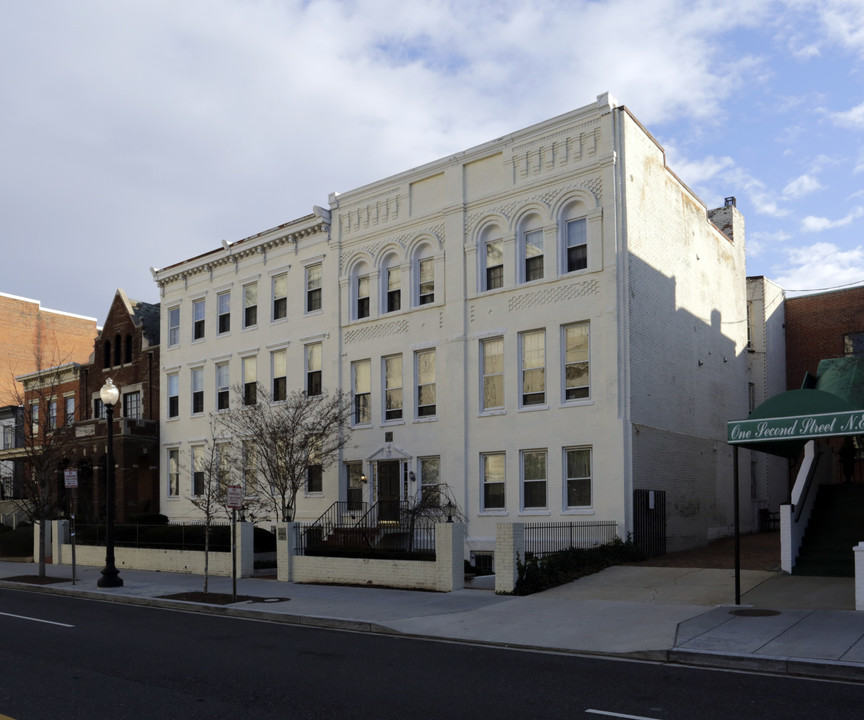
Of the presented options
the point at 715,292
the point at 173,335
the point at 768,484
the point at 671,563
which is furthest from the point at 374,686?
the point at 173,335

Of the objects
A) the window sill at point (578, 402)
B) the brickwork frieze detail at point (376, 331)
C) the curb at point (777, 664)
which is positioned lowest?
the curb at point (777, 664)

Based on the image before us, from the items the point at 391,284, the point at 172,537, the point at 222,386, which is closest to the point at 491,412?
the point at 391,284

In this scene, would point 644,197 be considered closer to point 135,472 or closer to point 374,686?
point 374,686

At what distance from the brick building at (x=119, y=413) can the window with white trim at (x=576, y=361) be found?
20.2m

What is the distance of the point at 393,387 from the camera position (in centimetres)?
2839

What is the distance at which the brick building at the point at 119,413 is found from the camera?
36.5 m

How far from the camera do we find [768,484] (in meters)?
32.2

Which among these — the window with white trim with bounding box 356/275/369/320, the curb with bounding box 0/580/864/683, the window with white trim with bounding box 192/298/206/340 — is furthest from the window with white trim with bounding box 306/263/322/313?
the curb with bounding box 0/580/864/683

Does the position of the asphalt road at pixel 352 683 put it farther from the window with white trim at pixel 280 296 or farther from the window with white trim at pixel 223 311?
the window with white trim at pixel 223 311

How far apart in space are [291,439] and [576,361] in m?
9.32

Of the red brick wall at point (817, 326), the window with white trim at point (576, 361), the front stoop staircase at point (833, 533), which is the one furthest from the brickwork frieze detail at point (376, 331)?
the red brick wall at point (817, 326)

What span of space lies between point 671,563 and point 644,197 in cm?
1036

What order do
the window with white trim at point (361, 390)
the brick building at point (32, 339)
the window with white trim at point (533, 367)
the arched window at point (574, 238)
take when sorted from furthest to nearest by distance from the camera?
the brick building at point (32, 339) → the window with white trim at point (361, 390) → the window with white trim at point (533, 367) → the arched window at point (574, 238)

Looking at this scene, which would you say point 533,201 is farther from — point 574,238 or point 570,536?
point 570,536
